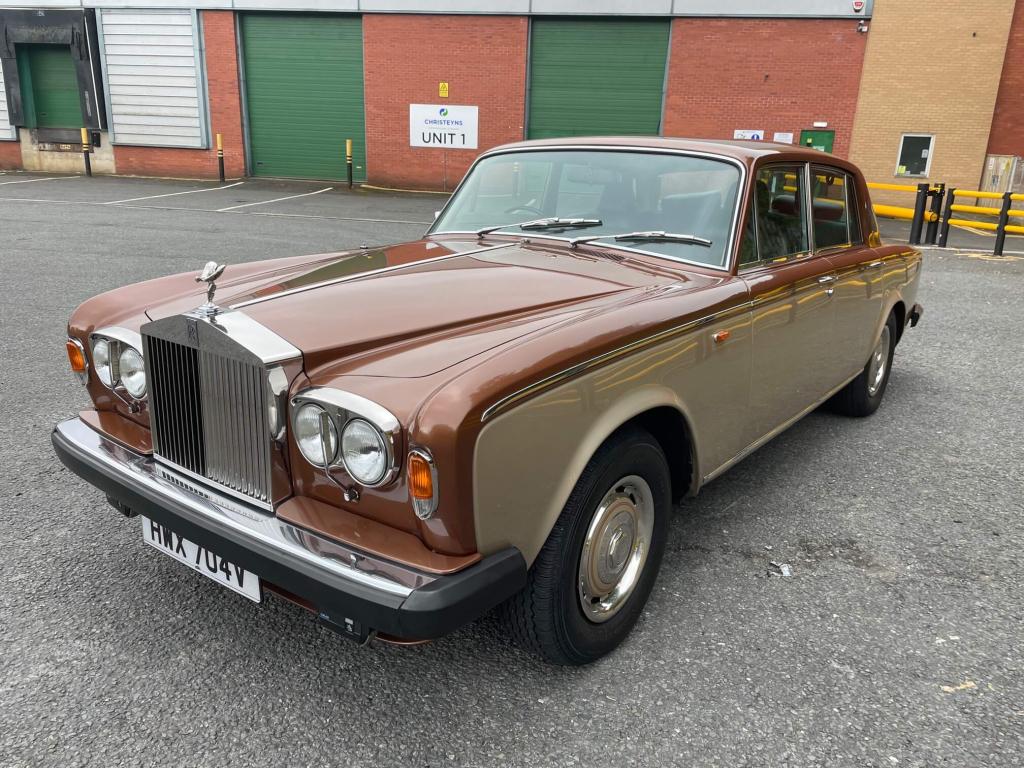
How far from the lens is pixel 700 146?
344cm

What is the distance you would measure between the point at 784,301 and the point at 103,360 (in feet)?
8.77

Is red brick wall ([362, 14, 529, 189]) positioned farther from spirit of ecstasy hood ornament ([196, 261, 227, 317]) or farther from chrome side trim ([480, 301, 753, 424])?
spirit of ecstasy hood ornament ([196, 261, 227, 317])

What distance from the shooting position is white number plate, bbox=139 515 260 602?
2.22m

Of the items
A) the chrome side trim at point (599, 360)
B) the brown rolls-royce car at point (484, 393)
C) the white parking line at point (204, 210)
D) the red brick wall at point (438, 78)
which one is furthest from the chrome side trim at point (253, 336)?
the red brick wall at point (438, 78)

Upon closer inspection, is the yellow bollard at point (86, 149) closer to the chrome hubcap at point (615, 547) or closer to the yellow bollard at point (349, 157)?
the yellow bollard at point (349, 157)

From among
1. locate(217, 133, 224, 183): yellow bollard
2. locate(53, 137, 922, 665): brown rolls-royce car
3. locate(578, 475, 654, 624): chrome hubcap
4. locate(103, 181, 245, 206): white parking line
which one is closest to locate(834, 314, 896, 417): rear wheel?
locate(53, 137, 922, 665): brown rolls-royce car

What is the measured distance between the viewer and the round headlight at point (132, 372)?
2611 mm

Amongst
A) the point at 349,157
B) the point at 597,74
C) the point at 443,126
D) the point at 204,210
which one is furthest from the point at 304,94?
the point at 597,74

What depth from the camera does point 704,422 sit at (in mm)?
2871

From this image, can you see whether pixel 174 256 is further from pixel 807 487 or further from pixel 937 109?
pixel 937 109

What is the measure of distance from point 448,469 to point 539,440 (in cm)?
31

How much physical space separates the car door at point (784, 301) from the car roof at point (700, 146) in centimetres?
7

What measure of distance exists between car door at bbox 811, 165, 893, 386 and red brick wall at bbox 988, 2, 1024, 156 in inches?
697

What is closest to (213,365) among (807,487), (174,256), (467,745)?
(467,745)
